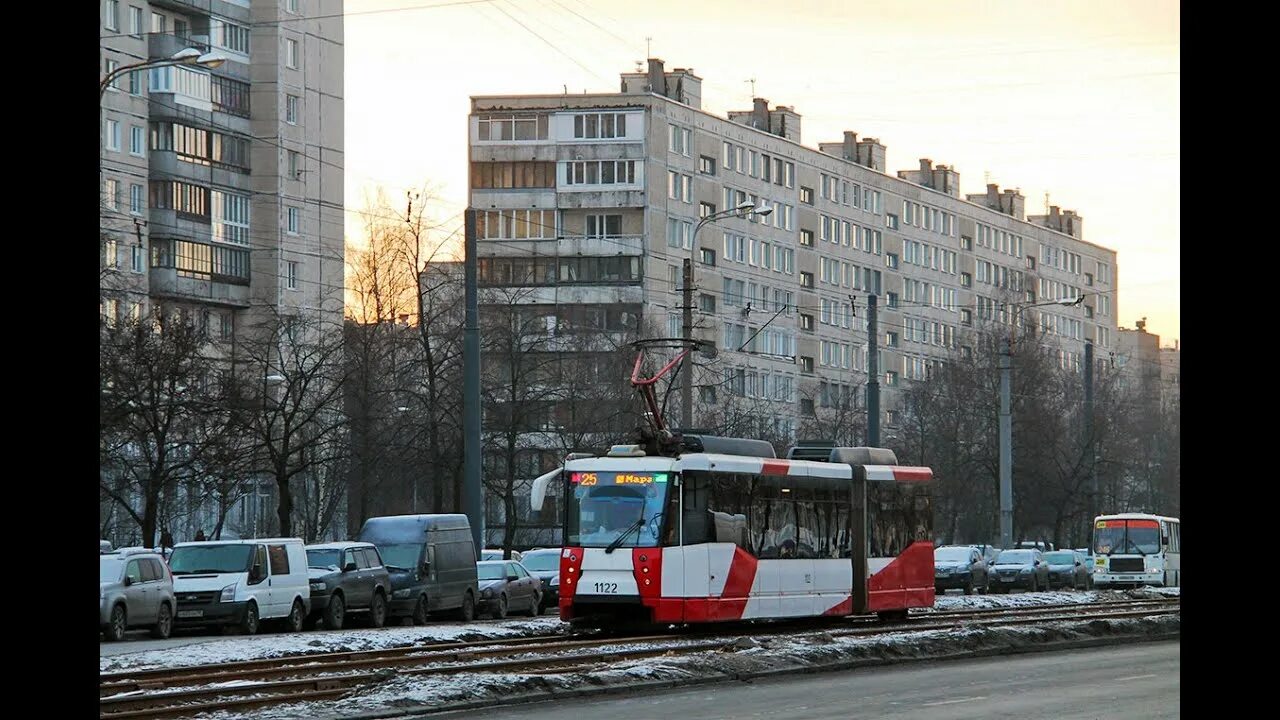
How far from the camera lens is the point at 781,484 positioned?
33.0m

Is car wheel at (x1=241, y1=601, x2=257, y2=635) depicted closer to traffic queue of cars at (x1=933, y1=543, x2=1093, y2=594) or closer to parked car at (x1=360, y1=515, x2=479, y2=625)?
parked car at (x1=360, y1=515, x2=479, y2=625)

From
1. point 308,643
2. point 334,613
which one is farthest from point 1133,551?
point 308,643

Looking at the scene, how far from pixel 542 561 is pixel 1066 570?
27292mm

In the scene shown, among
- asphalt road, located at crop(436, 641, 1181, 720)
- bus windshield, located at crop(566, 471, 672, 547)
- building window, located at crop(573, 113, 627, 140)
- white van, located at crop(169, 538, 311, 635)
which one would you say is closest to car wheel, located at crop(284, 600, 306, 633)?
white van, located at crop(169, 538, 311, 635)

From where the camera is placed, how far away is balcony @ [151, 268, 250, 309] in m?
82.4

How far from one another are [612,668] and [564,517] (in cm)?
895

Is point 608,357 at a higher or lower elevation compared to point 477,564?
higher

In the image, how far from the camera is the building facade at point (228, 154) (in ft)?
271

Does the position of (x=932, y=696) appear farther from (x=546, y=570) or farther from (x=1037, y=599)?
(x=1037, y=599)

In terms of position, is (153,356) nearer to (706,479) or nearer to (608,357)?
(706,479)

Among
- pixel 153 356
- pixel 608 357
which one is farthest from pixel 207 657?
pixel 608 357

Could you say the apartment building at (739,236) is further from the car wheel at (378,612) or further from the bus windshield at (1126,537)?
the car wheel at (378,612)

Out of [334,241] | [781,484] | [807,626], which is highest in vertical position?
[334,241]

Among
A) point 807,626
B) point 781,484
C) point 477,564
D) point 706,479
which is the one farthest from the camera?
point 477,564
